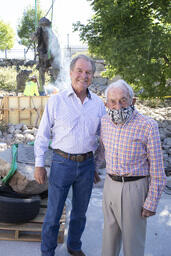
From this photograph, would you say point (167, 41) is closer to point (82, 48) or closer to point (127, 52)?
point (127, 52)

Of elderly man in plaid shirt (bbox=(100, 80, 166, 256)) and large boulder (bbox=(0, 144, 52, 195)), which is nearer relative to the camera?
elderly man in plaid shirt (bbox=(100, 80, 166, 256))

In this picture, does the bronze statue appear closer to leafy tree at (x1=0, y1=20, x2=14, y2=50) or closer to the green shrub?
the green shrub

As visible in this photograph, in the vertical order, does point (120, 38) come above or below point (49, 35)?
below

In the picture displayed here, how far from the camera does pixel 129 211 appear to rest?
7.40 ft

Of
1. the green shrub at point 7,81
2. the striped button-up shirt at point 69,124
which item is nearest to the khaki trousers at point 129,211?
the striped button-up shirt at point 69,124

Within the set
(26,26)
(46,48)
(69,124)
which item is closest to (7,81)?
A: (46,48)

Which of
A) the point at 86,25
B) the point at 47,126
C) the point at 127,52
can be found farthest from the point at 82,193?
the point at 86,25

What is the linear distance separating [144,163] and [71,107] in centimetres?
87

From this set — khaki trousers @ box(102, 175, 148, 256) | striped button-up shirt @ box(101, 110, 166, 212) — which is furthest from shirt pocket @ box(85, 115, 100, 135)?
khaki trousers @ box(102, 175, 148, 256)

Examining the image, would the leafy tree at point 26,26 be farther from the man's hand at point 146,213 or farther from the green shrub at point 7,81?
the man's hand at point 146,213

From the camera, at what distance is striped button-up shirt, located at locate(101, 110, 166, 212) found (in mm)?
2172

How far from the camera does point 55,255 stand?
3064mm

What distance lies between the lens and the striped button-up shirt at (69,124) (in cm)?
263

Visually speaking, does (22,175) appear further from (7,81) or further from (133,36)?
(7,81)
